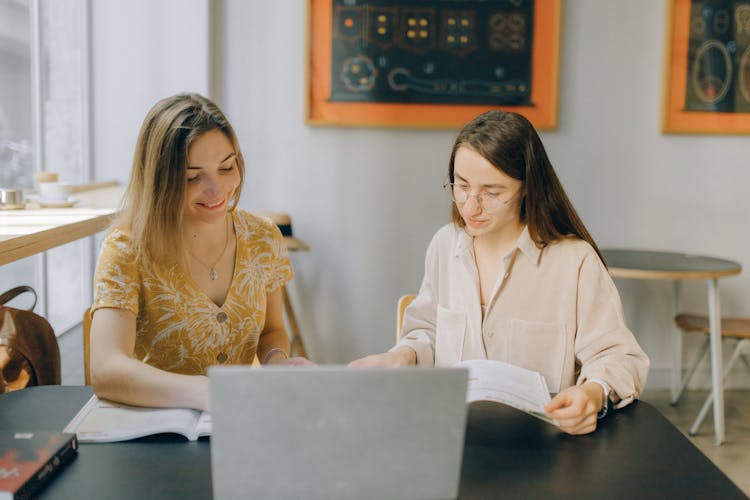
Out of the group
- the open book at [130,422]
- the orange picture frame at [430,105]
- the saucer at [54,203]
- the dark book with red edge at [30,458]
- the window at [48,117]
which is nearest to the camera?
the dark book with red edge at [30,458]

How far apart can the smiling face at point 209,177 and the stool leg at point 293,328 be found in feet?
6.11

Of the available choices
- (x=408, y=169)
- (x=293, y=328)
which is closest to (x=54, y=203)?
(x=293, y=328)

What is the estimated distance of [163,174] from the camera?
4.86 feet

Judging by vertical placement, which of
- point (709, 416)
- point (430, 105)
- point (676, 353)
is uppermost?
point (430, 105)

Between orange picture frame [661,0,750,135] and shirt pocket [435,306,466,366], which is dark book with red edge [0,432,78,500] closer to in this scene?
shirt pocket [435,306,466,366]

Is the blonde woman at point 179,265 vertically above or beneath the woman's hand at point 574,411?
above

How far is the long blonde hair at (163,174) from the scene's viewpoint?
4.86 ft

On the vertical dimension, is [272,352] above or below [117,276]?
below

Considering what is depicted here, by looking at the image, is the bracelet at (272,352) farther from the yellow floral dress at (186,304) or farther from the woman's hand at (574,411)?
the woman's hand at (574,411)

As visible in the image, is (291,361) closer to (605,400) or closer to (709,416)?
(605,400)

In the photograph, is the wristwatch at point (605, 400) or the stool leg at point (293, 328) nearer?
the wristwatch at point (605, 400)

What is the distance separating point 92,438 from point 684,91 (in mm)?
3231

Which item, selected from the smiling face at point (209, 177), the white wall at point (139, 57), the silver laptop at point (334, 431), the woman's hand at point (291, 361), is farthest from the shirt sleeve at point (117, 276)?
the white wall at point (139, 57)

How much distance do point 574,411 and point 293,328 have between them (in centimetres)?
238
